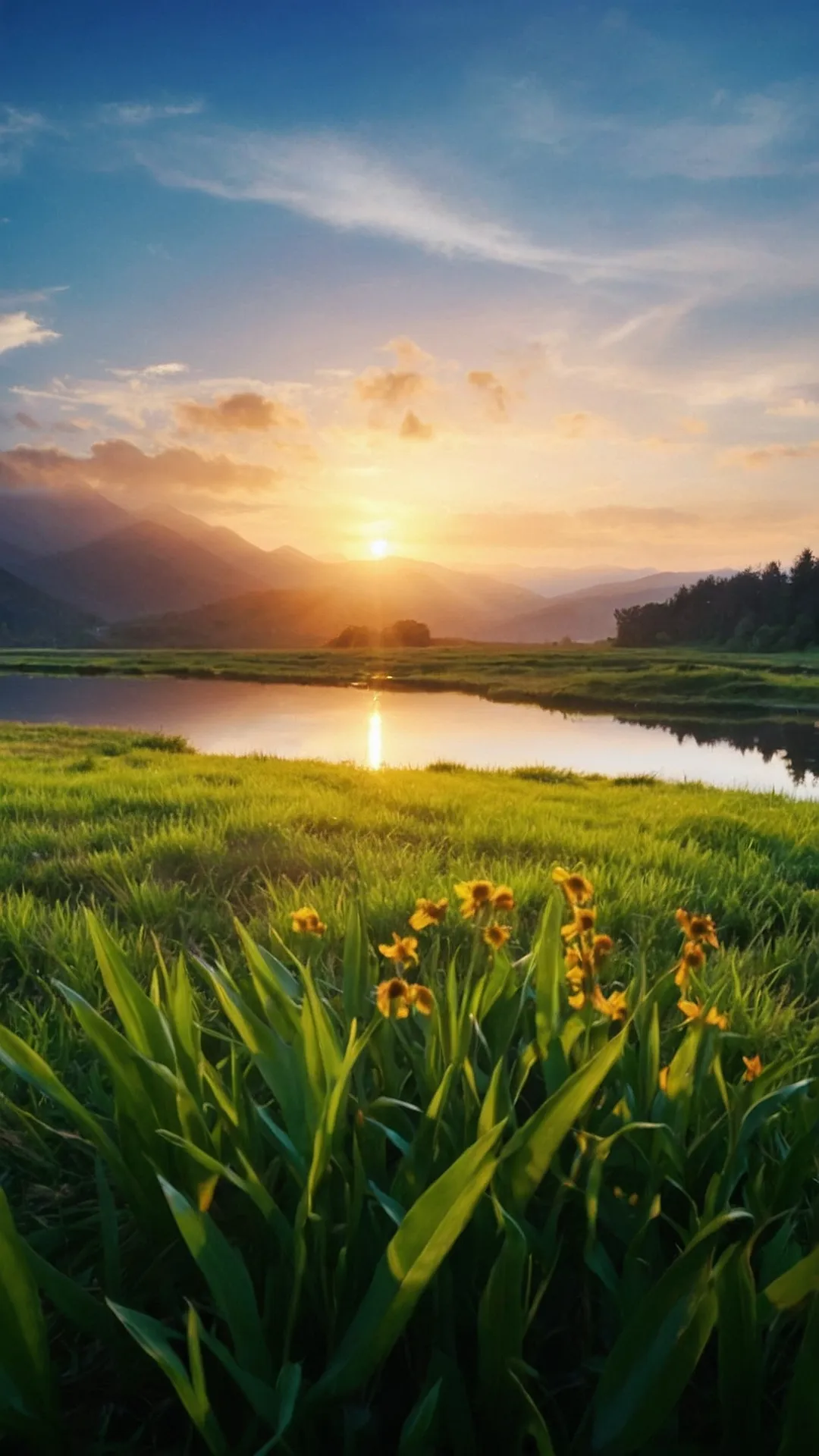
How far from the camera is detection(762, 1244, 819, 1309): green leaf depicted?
3.75ft

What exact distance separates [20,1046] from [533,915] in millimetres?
2431

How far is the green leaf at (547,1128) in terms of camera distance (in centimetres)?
131

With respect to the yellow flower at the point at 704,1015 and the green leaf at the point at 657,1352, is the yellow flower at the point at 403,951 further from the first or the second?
the green leaf at the point at 657,1352

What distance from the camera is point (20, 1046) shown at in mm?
1578

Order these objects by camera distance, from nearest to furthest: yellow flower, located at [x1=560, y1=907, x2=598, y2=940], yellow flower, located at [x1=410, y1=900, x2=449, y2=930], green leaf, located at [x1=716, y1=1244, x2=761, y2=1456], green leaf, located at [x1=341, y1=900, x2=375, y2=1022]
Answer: green leaf, located at [x1=716, y1=1244, x2=761, y2=1456]
yellow flower, located at [x1=560, y1=907, x2=598, y2=940]
yellow flower, located at [x1=410, y1=900, x2=449, y2=930]
green leaf, located at [x1=341, y1=900, x2=375, y2=1022]

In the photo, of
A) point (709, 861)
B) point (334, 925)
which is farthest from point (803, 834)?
point (334, 925)

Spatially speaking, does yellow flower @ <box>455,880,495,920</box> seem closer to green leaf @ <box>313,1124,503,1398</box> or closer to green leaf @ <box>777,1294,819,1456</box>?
green leaf @ <box>313,1124,503,1398</box>

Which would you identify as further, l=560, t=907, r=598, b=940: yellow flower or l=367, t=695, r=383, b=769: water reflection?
l=367, t=695, r=383, b=769: water reflection

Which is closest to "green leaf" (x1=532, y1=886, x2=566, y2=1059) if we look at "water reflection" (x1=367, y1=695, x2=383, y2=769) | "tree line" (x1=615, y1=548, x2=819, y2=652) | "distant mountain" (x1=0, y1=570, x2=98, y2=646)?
"water reflection" (x1=367, y1=695, x2=383, y2=769)

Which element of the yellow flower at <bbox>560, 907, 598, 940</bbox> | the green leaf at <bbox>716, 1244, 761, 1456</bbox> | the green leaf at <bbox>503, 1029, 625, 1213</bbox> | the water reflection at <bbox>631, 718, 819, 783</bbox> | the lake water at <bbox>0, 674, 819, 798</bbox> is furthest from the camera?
the water reflection at <bbox>631, 718, 819, 783</bbox>

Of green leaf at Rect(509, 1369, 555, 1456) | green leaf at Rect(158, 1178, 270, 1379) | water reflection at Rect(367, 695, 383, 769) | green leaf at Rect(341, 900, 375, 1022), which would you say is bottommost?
water reflection at Rect(367, 695, 383, 769)

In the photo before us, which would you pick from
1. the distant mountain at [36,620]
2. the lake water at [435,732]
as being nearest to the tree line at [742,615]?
the lake water at [435,732]

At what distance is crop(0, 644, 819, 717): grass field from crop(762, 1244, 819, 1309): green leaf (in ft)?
74.6

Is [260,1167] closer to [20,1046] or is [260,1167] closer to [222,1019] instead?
[20,1046]
